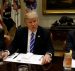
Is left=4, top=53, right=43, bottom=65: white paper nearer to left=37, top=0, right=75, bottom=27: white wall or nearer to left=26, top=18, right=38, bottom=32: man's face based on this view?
left=26, top=18, right=38, bottom=32: man's face

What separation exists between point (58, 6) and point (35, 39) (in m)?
2.45

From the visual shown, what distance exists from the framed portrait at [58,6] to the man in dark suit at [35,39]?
2.32 metres

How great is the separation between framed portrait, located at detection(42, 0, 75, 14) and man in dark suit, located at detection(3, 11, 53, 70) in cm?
232

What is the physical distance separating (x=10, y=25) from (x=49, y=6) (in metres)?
1.04

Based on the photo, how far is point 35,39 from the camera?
8.65ft

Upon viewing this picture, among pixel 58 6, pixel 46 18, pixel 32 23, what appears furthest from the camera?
pixel 46 18

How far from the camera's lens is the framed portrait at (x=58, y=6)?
484cm

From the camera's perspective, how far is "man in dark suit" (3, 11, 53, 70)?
2561 mm

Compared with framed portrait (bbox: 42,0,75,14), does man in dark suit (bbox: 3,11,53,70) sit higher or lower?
lower

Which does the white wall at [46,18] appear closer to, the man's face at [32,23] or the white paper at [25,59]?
the man's face at [32,23]

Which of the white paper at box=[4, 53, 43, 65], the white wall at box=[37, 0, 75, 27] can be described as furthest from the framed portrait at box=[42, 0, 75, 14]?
the white paper at box=[4, 53, 43, 65]

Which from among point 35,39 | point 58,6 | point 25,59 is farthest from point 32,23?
point 58,6

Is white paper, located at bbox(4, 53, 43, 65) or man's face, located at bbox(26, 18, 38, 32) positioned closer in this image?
white paper, located at bbox(4, 53, 43, 65)

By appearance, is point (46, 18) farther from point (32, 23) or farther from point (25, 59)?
point (25, 59)
